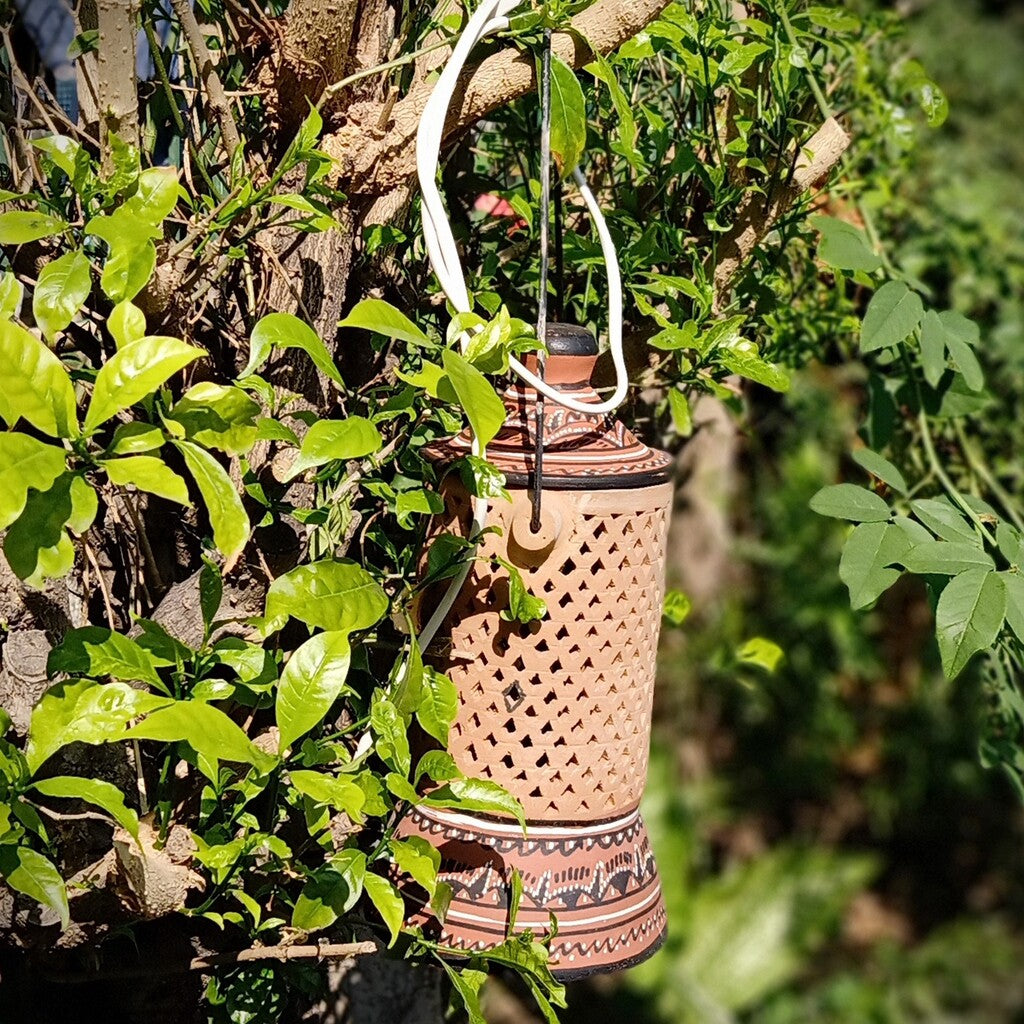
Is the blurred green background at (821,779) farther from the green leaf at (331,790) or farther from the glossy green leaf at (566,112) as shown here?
the green leaf at (331,790)

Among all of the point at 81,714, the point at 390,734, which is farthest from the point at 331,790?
the point at 81,714

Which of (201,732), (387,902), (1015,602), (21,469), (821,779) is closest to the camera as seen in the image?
(21,469)

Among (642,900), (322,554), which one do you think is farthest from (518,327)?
(642,900)

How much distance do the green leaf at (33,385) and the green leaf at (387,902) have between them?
398 mm

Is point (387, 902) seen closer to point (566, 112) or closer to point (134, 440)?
point (134, 440)

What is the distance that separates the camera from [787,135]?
117 centimetres

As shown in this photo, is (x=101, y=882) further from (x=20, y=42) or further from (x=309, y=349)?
(x=20, y=42)

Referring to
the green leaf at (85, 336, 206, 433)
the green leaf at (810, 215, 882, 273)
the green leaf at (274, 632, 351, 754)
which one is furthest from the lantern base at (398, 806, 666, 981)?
the green leaf at (810, 215, 882, 273)

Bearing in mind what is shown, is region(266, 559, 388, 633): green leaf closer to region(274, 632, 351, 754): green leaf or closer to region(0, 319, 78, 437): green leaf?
region(274, 632, 351, 754): green leaf

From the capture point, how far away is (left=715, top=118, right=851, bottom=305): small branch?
116cm

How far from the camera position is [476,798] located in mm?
908

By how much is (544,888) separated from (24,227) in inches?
25.8

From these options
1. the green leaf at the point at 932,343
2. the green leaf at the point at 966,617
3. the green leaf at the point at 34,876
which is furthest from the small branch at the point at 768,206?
the green leaf at the point at 34,876

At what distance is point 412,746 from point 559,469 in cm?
30
